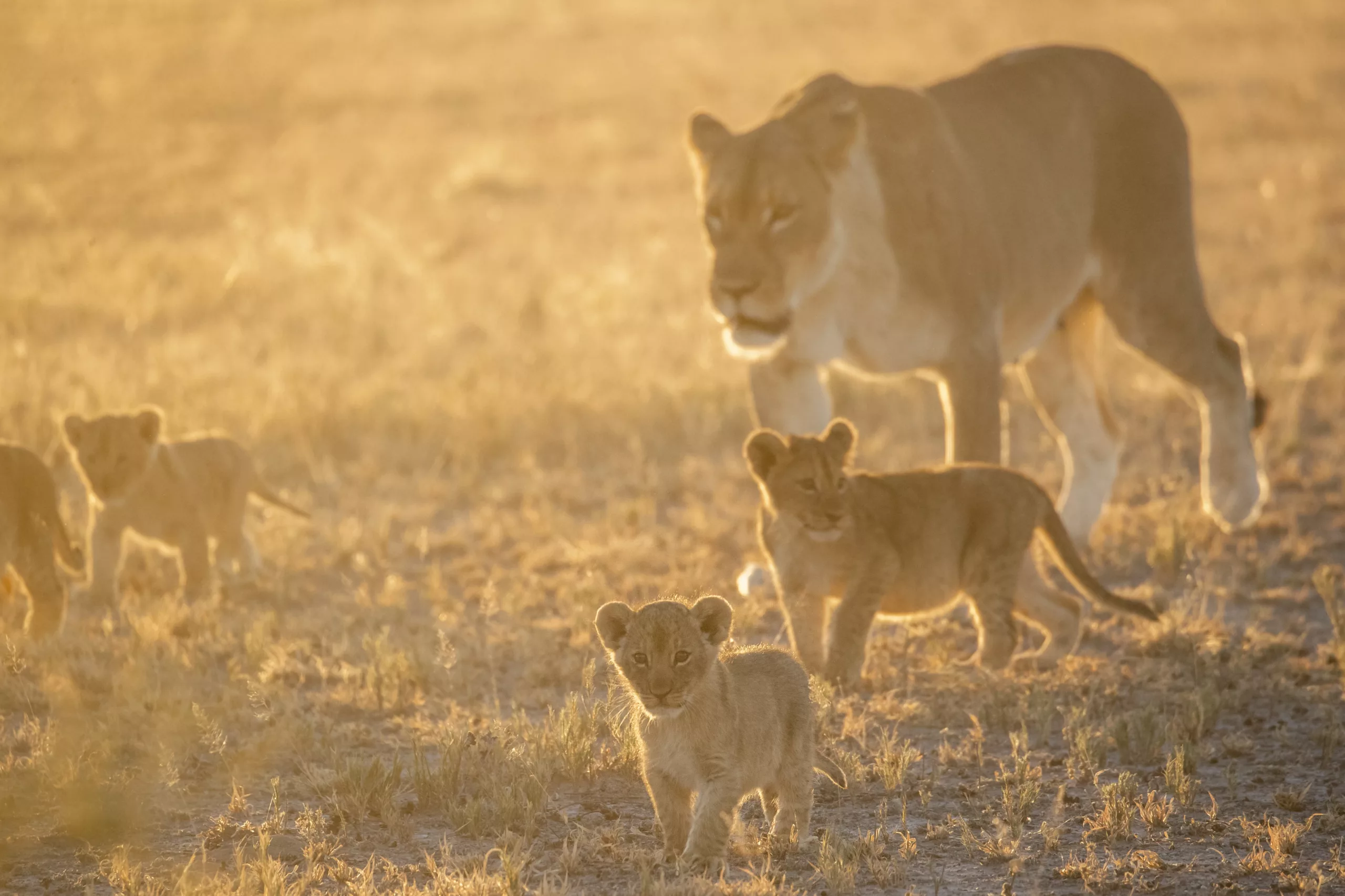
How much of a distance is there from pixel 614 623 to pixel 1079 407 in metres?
4.44

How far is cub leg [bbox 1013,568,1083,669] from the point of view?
251 inches

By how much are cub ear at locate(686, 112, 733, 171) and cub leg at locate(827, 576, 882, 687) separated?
197 centimetres

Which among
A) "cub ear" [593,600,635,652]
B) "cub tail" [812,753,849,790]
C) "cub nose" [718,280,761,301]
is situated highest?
"cub nose" [718,280,761,301]

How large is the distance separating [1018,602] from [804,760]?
6.55 feet

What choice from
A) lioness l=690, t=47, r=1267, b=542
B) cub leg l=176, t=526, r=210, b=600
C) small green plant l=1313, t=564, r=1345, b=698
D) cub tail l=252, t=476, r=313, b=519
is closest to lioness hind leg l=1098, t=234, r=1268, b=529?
lioness l=690, t=47, r=1267, b=542

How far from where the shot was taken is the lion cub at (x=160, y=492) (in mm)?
7230

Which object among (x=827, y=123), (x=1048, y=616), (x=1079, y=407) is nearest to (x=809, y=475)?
(x=1048, y=616)

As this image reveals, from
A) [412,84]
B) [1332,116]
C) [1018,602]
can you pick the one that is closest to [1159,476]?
[1018,602]

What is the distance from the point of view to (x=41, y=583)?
668cm

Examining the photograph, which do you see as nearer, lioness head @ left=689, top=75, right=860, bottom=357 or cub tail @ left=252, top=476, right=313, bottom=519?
lioness head @ left=689, top=75, right=860, bottom=357

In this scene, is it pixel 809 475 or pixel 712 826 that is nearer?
pixel 712 826

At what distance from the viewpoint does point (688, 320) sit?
12656 mm

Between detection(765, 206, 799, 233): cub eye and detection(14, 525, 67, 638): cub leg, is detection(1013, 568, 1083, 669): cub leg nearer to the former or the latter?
detection(765, 206, 799, 233): cub eye

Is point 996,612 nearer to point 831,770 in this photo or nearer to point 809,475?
A: point 809,475
